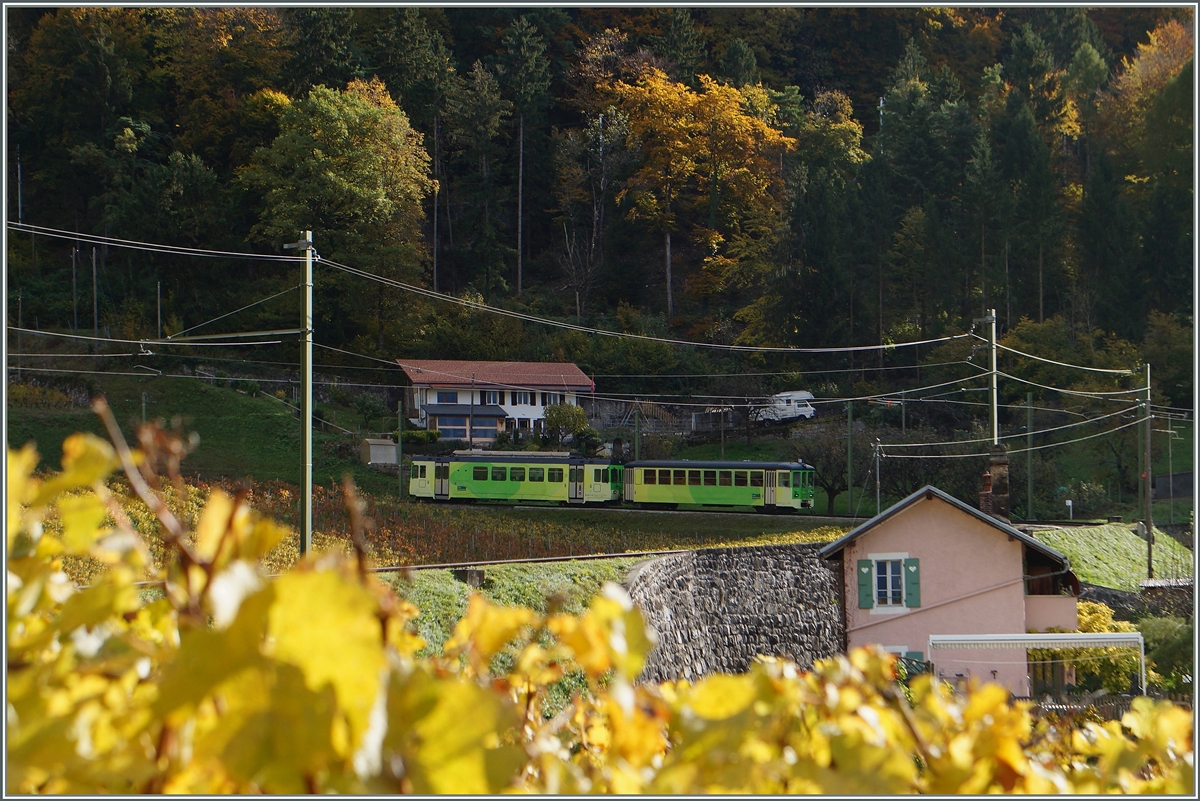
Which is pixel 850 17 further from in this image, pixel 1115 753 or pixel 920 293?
pixel 1115 753

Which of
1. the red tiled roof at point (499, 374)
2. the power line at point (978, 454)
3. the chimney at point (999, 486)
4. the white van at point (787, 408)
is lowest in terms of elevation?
the chimney at point (999, 486)

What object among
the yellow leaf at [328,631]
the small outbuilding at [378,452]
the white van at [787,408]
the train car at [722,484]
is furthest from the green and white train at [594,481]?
the yellow leaf at [328,631]

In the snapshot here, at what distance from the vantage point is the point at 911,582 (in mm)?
13102

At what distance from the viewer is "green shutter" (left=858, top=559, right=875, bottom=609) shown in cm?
1327

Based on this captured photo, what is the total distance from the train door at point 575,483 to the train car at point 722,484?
1242mm

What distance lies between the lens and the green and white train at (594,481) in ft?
76.5

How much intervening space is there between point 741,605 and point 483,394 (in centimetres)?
1560

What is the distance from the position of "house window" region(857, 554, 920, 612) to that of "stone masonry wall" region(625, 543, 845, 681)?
1.06 metres

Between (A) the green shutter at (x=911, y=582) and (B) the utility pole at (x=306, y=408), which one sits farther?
(A) the green shutter at (x=911, y=582)

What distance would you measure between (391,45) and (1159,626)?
3420cm

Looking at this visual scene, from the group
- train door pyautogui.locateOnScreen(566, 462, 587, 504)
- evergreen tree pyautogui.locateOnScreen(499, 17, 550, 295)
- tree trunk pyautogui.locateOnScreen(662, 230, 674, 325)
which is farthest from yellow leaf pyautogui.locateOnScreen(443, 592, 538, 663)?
evergreen tree pyautogui.locateOnScreen(499, 17, 550, 295)

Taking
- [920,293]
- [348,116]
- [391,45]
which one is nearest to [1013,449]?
[920,293]

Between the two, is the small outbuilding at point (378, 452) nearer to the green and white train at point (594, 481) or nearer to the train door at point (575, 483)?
the green and white train at point (594, 481)

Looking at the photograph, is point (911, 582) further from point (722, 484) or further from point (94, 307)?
point (94, 307)
